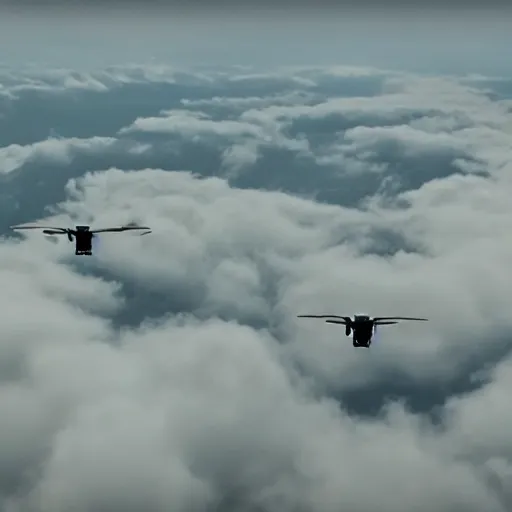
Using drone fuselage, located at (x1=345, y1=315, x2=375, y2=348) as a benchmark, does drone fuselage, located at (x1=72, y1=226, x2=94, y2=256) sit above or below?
above

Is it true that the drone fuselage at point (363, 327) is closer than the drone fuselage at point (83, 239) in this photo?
Yes

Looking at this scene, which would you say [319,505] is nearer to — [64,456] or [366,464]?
[366,464]

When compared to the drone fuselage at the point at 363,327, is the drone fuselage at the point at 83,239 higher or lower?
higher

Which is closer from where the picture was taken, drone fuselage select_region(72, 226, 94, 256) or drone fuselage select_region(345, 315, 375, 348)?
drone fuselage select_region(345, 315, 375, 348)

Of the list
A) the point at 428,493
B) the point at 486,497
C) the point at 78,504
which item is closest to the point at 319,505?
the point at 428,493

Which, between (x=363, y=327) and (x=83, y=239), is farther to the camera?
(x=83, y=239)

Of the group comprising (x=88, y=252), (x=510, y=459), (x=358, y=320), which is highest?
(x=88, y=252)

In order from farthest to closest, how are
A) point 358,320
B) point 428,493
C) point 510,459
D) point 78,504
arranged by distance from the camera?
point 510,459
point 428,493
point 78,504
point 358,320

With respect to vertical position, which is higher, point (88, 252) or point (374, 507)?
point (88, 252)

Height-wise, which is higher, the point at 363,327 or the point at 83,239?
the point at 83,239

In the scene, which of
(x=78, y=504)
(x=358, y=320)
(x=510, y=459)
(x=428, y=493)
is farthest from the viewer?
(x=510, y=459)

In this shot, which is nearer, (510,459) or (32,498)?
(32,498)
